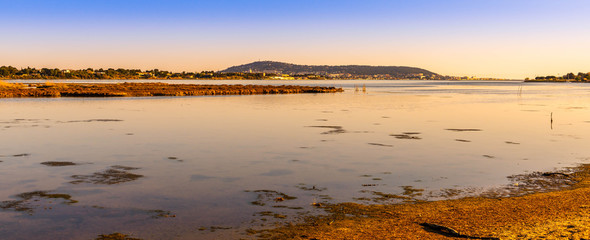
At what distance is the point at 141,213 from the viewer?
10.9m

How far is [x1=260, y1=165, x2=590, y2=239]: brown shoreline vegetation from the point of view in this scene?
29.9 ft

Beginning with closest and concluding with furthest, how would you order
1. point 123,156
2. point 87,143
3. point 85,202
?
point 85,202
point 123,156
point 87,143

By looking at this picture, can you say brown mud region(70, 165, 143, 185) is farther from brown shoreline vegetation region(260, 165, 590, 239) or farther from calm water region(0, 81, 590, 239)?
brown shoreline vegetation region(260, 165, 590, 239)

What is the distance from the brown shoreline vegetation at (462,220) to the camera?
911 centimetres

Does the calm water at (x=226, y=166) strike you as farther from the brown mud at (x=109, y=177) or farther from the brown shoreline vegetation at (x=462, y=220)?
the brown shoreline vegetation at (x=462, y=220)

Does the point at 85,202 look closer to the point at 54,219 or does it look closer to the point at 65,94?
the point at 54,219

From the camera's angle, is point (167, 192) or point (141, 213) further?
point (167, 192)

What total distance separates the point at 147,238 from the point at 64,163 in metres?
9.69

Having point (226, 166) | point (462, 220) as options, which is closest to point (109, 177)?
point (226, 166)

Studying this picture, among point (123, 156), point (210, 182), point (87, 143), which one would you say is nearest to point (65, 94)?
point (87, 143)

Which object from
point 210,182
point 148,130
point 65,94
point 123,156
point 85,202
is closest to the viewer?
point 85,202

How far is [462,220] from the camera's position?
10.1 meters

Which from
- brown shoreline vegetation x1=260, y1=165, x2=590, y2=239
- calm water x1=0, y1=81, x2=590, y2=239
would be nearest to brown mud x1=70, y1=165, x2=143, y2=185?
calm water x1=0, y1=81, x2=590, y2=239

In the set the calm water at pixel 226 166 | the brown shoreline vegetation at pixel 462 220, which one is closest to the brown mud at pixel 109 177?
the calm water at pixel 226 166
